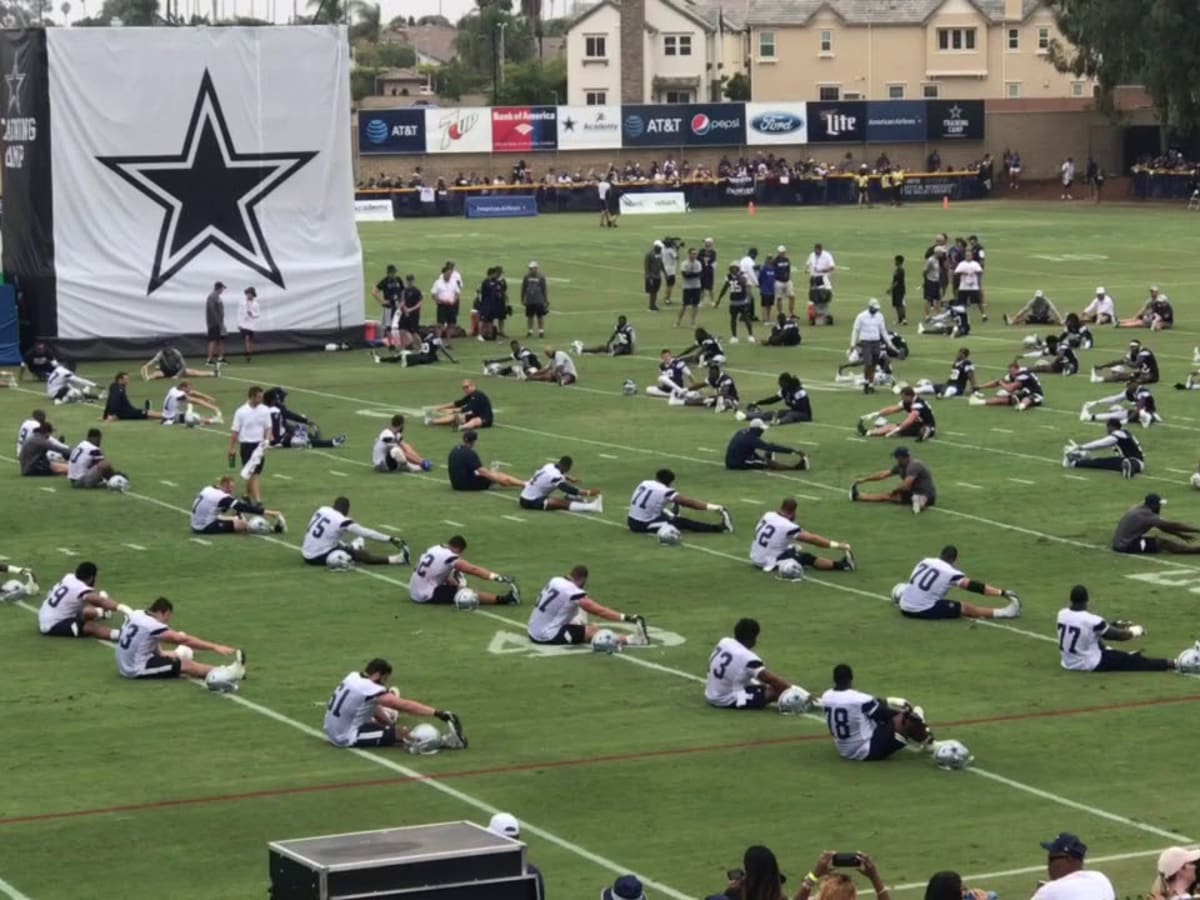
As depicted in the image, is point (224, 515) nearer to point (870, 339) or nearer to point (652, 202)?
point (870, 339)

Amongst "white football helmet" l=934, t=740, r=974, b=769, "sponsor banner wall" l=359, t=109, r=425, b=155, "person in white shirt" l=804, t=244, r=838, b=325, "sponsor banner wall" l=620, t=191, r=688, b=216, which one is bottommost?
"white football helmet" l=934, t=740, r=974, b=769

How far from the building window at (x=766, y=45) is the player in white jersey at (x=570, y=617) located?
4727 inches

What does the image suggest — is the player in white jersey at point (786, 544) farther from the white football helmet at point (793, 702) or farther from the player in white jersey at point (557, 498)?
the white football helmet at point (793, 702)

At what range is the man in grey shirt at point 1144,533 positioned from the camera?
30500mm

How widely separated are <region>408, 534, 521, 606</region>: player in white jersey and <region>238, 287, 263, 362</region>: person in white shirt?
2476 centimetres

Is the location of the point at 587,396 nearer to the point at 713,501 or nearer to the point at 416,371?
the point at 416,371

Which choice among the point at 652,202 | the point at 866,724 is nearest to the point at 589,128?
the point at 652,202

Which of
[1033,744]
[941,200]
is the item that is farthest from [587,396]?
[941,200]

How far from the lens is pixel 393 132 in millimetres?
105375

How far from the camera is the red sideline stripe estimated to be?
799 inches

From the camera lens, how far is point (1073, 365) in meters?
47.7

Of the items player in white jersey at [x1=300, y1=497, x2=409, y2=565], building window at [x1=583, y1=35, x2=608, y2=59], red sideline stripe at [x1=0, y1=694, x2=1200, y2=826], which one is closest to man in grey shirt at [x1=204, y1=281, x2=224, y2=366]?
player in white jersey at [x1=300, y1=497, x2=409, y2=565]

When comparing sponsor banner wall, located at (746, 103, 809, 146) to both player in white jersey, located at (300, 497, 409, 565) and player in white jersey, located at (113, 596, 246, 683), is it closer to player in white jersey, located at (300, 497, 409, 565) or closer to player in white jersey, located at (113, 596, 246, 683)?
player in white jersey, located at (300, 497, 409, 565)

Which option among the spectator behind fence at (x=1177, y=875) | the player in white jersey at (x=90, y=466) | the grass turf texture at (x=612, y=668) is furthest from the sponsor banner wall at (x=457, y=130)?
the spectator behind fence at (x=1177, y=875)
